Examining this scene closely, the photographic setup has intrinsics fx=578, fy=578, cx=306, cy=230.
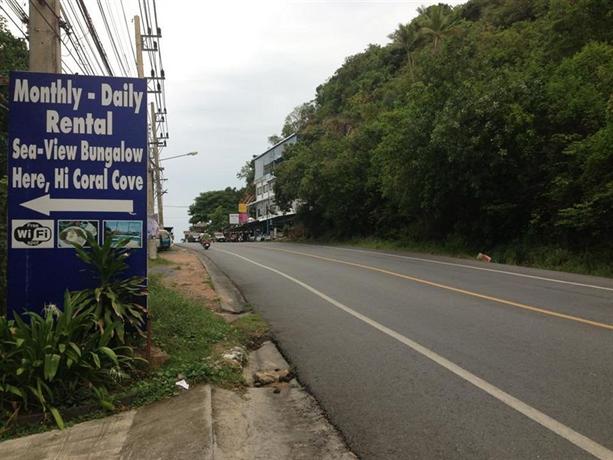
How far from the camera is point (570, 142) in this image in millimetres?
20766

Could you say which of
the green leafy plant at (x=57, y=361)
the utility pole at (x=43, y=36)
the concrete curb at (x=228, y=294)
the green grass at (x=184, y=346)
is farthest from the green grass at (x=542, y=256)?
the utility pole at (x=43, y=36)

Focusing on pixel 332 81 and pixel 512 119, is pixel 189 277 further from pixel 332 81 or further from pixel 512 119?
pixel 332 81

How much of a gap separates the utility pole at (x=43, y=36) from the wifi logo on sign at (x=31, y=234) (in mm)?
1974

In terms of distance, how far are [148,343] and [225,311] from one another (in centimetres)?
491

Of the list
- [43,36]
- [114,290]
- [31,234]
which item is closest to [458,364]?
[114,290]

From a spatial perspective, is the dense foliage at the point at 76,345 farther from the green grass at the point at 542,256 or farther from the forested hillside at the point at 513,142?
the forested hillside at the point at 513,142

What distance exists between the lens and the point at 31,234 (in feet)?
21.7

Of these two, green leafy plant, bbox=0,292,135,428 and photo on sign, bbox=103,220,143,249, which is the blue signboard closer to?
photo on sign, bbox=103,220,143,249

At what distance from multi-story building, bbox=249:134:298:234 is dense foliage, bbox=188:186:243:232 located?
48.1ft

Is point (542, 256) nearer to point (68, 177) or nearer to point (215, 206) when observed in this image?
point (68, 177)

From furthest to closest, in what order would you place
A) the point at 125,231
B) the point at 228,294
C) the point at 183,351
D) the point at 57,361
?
the point at 228,294, the point at 183,351, the point at 125,231, the point at 57,361

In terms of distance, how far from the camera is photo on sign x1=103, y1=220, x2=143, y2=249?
Result: 682cm

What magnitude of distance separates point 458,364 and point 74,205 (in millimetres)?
4827

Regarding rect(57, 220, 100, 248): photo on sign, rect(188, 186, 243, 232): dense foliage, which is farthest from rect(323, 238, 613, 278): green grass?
rect(188, 186, 243, 232): dense foliage
